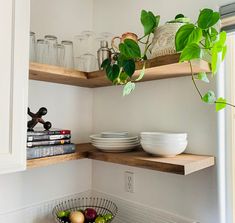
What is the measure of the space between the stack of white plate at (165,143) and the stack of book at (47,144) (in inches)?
16.1

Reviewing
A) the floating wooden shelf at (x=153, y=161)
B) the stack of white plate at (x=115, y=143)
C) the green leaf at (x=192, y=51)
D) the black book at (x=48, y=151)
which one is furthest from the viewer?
the stack of white plate at (x=115, y=143)

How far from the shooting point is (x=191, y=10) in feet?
3.87

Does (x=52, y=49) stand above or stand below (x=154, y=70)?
above

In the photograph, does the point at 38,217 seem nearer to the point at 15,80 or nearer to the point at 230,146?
the point at 15,80

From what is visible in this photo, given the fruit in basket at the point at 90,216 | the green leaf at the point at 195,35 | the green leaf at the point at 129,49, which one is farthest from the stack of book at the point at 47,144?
the green leaf at the point at 195,35

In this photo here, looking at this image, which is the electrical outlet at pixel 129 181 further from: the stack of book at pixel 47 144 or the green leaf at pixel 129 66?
the green leaf at pixel 129 66

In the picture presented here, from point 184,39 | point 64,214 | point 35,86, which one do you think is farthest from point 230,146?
point 35,86

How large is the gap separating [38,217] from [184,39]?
1.19 metres

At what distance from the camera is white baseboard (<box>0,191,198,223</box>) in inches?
48.2

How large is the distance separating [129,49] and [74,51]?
0.66 meters

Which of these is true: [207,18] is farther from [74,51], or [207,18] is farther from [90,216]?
[90,216]

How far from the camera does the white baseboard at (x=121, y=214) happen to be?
48.2 inches

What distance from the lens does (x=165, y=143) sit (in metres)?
1.01

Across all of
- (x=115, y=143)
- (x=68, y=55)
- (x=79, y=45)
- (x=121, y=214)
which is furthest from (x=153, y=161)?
(x=79, y=45)
